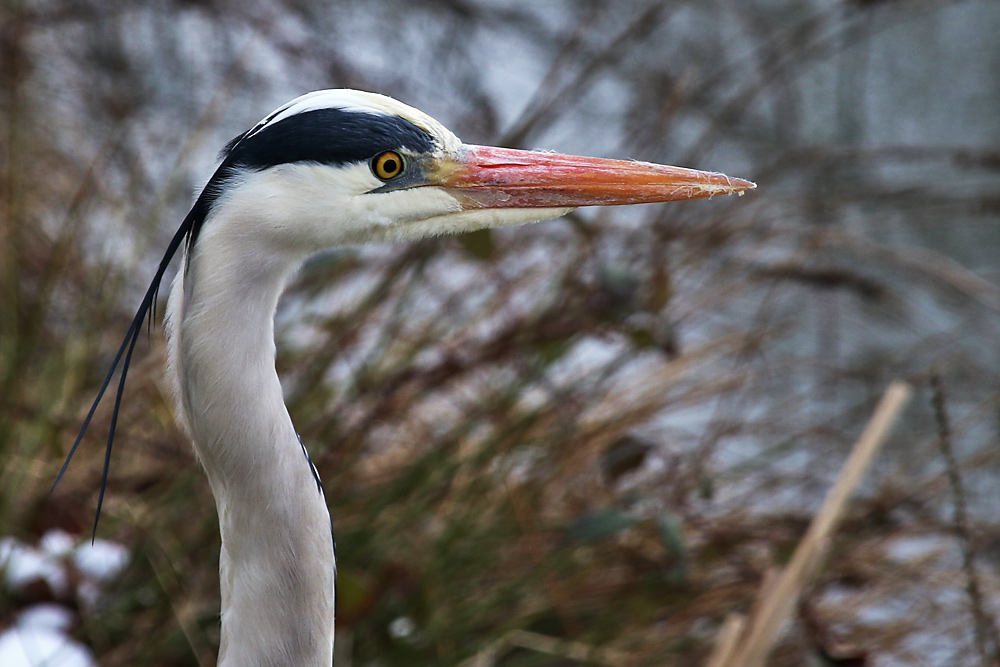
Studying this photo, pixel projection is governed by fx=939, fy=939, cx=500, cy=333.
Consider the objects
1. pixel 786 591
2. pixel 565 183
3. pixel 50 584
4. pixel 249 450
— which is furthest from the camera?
pixel 50 584

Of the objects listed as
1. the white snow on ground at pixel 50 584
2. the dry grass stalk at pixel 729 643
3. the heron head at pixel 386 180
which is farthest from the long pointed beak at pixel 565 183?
the white snow on ground at pixel 50 584

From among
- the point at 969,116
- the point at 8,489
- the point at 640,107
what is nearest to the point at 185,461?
the point at 8,489

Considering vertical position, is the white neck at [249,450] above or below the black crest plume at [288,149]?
below

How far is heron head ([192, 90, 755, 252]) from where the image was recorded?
0.88 metres

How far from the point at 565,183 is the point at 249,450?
1.40ft

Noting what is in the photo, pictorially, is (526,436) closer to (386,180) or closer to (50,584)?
(50,584)

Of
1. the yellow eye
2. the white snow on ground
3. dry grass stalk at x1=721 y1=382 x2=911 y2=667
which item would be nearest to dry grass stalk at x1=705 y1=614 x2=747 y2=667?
dry grass stalk at x1=721 y1=382 x2=911 y2=667

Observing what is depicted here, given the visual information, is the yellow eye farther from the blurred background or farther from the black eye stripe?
the blurred background

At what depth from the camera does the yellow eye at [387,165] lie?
0.92m

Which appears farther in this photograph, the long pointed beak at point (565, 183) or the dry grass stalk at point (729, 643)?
the dry grass stalk at point (729, 643)

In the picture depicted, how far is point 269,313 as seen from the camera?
87cm

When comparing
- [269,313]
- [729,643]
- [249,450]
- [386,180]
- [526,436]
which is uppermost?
[526,436]

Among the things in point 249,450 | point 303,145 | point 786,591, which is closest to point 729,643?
point 786,591

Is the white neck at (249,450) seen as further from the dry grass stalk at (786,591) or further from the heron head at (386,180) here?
the dry grass stalk at (786,591)
